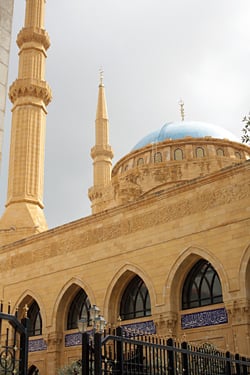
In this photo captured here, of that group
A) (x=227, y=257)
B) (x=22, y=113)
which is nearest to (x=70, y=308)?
(x=227, y=257)

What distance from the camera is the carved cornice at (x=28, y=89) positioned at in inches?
761


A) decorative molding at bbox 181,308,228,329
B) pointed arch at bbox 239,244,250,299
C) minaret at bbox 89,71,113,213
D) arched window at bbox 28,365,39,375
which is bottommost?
arched window at bbox 28,365,39,375

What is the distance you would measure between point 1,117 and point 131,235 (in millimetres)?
8898

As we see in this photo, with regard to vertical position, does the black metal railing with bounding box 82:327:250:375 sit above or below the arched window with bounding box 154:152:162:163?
below

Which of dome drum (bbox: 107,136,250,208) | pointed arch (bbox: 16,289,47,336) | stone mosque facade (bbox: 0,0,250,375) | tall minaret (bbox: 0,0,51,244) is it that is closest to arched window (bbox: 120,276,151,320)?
stone mosque facade (bbox: 0,0,250,375)

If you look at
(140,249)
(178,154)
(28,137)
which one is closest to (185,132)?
(178,154)

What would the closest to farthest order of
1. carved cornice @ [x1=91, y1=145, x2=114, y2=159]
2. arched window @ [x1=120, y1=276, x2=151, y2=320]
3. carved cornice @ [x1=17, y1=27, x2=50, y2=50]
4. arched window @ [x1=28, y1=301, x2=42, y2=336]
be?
arched window @ [x1=120, y1=276, x2=151, y2=320]
arched window @ [x1=28, y1=301, x2=42, y2=336]
carved cornice @ [x1=17, y1=27, x2=50, y2=50]
carved cornice @ [x1=91, y1=145, x2=114, y2=159]

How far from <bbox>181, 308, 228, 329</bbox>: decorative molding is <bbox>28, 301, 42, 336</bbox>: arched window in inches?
196

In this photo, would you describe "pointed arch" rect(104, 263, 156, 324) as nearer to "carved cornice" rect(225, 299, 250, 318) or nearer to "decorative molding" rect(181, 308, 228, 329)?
→ "decorative molding" rect(181, 308, 228, 329)

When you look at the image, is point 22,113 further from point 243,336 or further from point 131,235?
point 243,336

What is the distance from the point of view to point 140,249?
11977 millimetres

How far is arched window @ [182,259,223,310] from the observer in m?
10.8

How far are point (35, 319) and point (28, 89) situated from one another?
880 centimetres

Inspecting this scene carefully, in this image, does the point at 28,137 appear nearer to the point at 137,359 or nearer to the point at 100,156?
the point at 100,156
